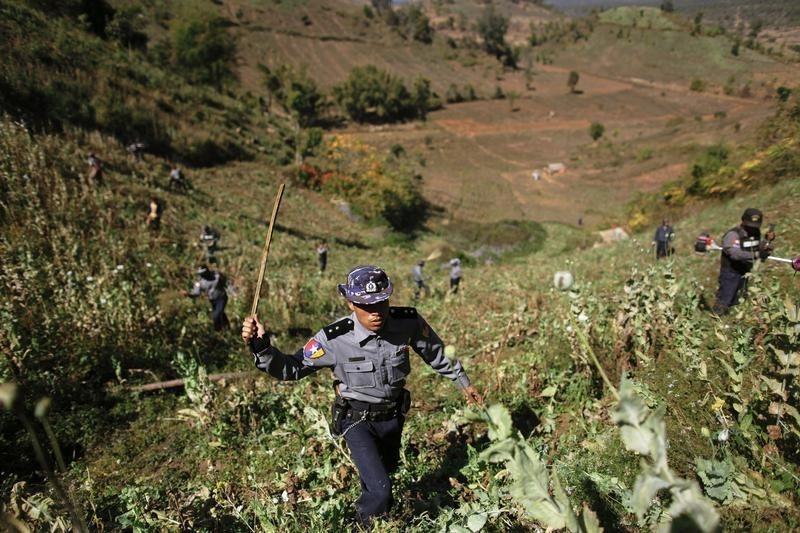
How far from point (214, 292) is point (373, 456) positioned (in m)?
5.81

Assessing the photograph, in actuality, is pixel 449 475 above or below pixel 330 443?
above

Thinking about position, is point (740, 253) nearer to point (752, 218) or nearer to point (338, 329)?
point (752, 218)

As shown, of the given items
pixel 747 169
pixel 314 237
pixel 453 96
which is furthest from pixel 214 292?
pixel 453 96

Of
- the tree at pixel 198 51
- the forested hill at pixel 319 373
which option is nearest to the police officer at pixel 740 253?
the forested hill at pixel 319 373

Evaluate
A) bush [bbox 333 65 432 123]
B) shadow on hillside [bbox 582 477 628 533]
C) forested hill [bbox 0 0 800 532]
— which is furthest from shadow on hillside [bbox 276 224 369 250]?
bush [bbox 333 65 432 123]

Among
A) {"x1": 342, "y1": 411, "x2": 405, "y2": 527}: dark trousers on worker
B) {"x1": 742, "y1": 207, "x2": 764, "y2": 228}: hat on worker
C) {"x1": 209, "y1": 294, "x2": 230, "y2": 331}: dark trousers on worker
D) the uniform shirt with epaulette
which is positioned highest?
{"x1": 742, "y1": 207, "x2": 764, "y2": 228}: hat on worker

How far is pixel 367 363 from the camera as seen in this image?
3318mm

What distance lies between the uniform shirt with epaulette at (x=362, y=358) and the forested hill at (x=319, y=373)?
382 millimetres

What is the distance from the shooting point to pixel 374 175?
31.5 m

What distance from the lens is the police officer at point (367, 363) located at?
10.3 ft

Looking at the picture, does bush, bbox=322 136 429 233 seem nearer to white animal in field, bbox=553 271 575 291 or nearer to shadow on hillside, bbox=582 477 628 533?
shadow on hillside, bbox=582 477 628 533

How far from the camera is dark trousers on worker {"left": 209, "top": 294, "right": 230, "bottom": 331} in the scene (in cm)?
816

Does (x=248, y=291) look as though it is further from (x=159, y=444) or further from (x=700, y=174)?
(x=700, y=174)

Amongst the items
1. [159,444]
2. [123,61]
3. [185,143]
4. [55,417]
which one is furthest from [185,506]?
[123,61]
